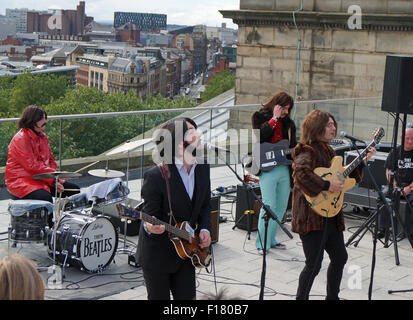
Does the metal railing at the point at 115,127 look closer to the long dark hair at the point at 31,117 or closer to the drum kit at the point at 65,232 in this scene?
the long dark hair at the point at 31,117

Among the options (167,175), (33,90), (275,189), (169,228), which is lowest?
(33,90)

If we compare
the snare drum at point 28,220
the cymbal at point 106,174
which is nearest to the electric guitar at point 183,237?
the snare drum at point 28,220

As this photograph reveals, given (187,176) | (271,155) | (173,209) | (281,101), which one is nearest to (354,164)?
(271,155)

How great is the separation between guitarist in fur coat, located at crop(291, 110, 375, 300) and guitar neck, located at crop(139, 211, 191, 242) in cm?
157

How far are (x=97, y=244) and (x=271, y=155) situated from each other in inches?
90.2

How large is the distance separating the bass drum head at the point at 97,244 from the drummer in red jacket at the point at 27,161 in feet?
2.53

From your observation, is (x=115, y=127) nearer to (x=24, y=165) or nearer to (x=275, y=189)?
(x=24, y=165)

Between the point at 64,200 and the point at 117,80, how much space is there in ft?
560

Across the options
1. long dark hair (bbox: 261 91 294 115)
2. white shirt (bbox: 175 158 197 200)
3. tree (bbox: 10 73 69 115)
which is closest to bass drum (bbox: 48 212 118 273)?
long dark hair (bbox: 261 91 294 115)

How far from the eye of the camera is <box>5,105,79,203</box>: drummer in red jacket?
8.37 meters

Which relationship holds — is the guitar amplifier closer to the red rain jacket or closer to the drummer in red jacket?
the drummer in red jacket

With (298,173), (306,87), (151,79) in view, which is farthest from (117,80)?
(298,173)

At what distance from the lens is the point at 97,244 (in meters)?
8.05
